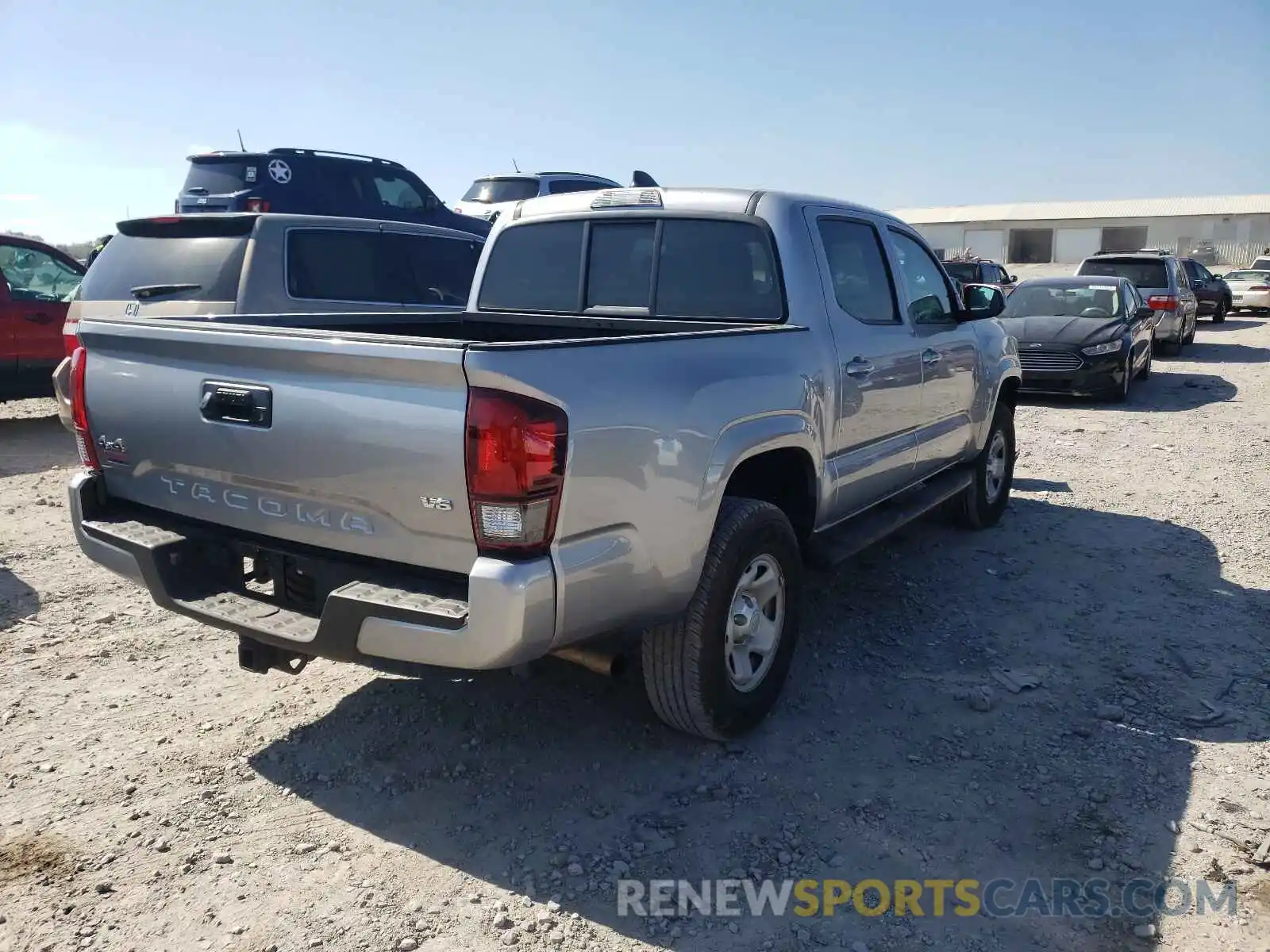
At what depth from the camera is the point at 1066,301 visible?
13156mm

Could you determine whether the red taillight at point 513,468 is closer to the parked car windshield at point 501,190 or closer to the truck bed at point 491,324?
the truck bed at point 491,324

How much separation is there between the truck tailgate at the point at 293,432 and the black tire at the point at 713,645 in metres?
0.92

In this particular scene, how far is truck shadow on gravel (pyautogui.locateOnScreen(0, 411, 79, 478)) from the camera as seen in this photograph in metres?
8.14

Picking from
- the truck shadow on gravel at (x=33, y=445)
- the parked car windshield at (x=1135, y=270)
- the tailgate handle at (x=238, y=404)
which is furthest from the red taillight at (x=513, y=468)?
the parked car windshield at (x=1135, y=270)

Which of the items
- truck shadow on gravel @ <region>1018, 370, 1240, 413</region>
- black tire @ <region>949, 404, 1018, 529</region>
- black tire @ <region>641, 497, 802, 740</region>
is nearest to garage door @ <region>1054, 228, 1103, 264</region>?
truck shadow on gravel @ <region>1018, 370, 1240, 413</region>

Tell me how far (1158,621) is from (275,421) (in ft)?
14.3

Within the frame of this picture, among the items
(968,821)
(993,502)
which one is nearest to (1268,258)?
(993,502)

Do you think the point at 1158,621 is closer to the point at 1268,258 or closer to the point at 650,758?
the point at 650,758

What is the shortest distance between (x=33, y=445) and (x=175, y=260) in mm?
3408

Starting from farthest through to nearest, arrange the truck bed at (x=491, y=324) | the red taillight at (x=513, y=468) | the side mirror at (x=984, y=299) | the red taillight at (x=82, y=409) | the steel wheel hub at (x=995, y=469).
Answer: the steel wheel hub at (x=995, y=469)
the side mirror at (x=984, y=299)
the truck bed at (x=491, y=324)
the red taillight at (x=82, y=409)
the red taillight at (x=513, y=468)

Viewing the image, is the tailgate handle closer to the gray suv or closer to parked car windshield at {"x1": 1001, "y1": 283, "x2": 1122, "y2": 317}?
parked car windshield at {"x1": 1001, "y1": 283, "x2": 1122, "y2": 317}

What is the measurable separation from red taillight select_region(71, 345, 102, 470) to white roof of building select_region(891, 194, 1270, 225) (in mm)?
54296

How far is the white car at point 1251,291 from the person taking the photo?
27.4m

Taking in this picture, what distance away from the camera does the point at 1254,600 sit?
5.27m
